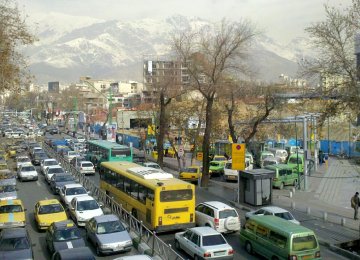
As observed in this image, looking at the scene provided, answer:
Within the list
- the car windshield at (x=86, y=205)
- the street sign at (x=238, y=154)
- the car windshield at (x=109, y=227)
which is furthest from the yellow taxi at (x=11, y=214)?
the street sign at (x=238, y=154)

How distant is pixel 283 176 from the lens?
1379 inches

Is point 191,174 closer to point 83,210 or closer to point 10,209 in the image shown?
point 83,210

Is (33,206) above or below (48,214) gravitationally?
below

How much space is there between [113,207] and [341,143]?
40784 mm

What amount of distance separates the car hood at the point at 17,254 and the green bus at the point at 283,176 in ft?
74.1

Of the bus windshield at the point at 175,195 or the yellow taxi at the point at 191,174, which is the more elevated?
the bus windshield at the point at 175,195

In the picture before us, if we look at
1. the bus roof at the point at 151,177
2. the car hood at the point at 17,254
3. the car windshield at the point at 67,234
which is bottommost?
the car hood at the point at 17,254

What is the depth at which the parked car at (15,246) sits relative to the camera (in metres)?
15.6

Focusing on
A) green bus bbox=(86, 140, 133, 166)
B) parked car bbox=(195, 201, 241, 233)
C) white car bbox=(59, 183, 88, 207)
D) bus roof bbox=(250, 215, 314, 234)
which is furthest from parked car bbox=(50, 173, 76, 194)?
bus roof bbox=(250, 215, 314, 234)

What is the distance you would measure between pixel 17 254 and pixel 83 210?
6485 millimetres

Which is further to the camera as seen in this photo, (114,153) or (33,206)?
(114,153)

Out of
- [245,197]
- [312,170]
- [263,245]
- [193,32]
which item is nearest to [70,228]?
[263,245]

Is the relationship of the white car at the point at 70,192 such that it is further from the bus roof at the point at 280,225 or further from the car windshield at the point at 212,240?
the bus roof at the point at 280,225

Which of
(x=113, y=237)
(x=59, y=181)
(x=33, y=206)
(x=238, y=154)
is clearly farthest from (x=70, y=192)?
(x=238, y=154)
